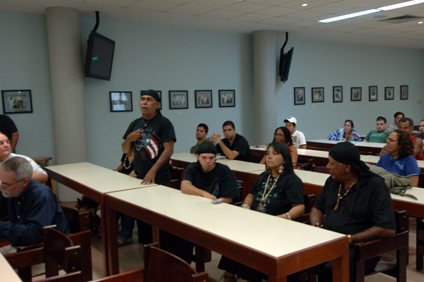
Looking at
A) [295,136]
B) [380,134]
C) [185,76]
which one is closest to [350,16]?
[380,134]

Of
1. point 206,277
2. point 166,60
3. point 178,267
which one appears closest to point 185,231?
point 178,267

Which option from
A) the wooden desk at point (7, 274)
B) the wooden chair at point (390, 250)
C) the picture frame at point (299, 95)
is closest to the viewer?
the wooden desk at point (7, 274)

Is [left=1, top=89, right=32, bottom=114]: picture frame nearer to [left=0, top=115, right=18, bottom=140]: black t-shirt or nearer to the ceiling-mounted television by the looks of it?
[left=0, top=115, right=18, bottom=140]: black t-shirt

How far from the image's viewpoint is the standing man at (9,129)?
19.2 feet

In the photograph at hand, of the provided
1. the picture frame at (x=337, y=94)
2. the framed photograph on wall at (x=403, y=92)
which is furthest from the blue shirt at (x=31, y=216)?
the framed photograph on wall at (x=403, y=92)

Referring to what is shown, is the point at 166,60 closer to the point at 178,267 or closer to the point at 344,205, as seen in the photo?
the point at 344,205

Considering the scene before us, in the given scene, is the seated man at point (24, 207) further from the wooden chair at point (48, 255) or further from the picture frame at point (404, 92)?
the picture frame at point (404, 92)

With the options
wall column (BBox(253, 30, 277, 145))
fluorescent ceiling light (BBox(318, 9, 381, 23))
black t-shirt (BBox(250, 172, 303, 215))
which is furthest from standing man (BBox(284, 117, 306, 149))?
black t-shirt (BBox(250, 172, 303, 215))

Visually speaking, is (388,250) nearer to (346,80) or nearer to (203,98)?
(203,98)

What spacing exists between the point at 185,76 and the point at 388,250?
650 cm

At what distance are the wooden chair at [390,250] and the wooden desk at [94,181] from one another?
1.92m

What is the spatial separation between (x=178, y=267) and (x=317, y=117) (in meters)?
9.64

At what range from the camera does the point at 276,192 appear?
3020 mm

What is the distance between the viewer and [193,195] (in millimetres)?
3062
